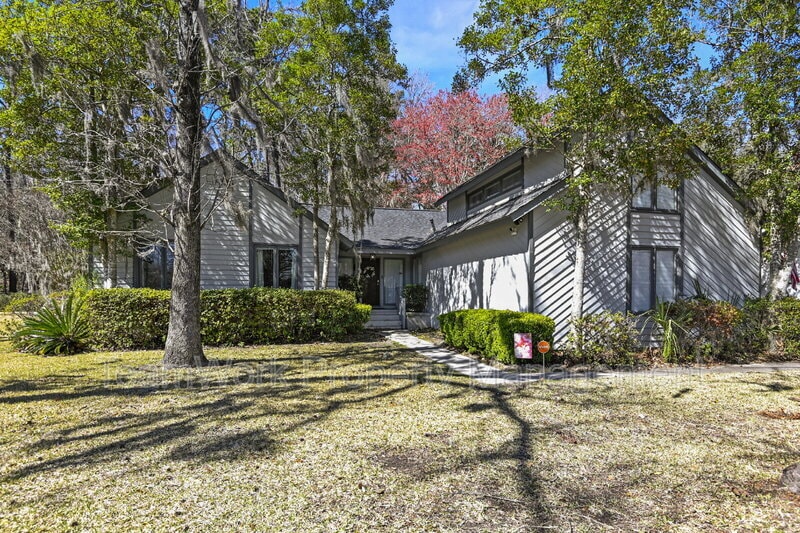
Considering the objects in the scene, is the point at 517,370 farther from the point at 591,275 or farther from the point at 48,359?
the point at 48,359

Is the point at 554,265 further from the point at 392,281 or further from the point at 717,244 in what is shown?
the point at 392,281

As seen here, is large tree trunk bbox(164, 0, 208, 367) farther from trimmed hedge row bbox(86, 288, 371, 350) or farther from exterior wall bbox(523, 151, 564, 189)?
exterior wall bbox(523, 151, 564, 189)

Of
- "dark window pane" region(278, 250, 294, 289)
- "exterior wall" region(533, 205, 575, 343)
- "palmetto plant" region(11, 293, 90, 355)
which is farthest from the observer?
"dark window pane" region(278, 250, 294, 289)

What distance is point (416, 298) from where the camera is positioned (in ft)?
50.9

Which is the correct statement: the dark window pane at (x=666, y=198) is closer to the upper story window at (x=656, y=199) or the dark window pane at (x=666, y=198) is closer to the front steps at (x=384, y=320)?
the upper story window at (x=656, y=199)

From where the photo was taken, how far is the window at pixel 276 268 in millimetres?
13320

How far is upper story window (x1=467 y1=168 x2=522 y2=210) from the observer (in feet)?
37.5

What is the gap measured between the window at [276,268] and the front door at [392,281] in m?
4.10

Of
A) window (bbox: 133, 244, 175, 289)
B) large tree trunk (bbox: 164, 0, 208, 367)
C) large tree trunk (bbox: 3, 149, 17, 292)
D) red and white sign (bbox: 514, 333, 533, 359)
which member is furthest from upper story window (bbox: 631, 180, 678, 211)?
large tree trunk (bbox: 3, 149, 17, 292)

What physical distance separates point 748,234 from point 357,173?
9.95 meters

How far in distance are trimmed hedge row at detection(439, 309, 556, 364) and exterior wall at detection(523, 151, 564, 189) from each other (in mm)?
3536

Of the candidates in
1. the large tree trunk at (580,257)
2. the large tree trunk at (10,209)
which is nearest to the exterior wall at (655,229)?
the large tree trunk at (580,257)

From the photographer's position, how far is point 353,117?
10.7m

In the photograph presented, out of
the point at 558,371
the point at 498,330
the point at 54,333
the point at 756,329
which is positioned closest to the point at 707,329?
the point at 756,329
